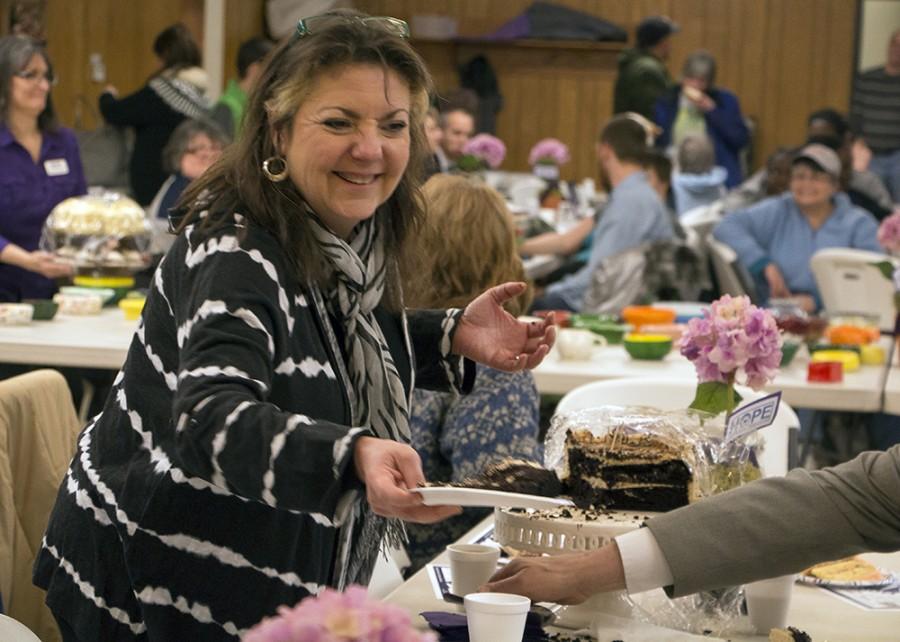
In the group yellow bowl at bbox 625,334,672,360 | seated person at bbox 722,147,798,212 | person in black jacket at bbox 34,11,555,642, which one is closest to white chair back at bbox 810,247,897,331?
seated person at bbox 722,147,798,212

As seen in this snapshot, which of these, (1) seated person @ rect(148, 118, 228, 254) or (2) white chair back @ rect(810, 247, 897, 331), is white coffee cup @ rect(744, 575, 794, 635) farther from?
(1) seated person @ rect(148, 118, 228, 254)

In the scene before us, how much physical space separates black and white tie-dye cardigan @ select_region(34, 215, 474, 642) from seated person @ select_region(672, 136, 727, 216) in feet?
22.9

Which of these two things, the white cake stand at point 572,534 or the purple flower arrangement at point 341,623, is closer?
the purple flower arrangement at point 341,623

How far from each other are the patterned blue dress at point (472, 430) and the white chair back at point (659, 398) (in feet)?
0.82

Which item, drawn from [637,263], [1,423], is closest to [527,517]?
[1,423]

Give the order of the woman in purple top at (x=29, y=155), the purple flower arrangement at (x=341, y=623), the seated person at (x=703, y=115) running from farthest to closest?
the seated person at (x=703, y=115) < the woman in purple top at (x=29, y=155) < the purple flower arrangement at (x=341, y=623)

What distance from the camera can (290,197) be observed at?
71.9 inches

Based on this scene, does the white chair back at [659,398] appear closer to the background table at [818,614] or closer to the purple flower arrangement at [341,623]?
the background table at [818,614]

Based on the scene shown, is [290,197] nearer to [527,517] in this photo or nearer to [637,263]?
[527,517]

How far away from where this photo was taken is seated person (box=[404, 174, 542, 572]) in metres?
2.85

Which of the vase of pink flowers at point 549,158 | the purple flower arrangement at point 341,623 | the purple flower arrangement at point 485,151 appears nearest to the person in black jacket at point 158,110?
the purple flower arrangement at point 485,151

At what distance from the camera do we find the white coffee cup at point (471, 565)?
2.05 meters

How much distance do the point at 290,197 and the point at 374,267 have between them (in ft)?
0.57

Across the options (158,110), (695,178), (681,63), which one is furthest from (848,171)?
(681,63)
